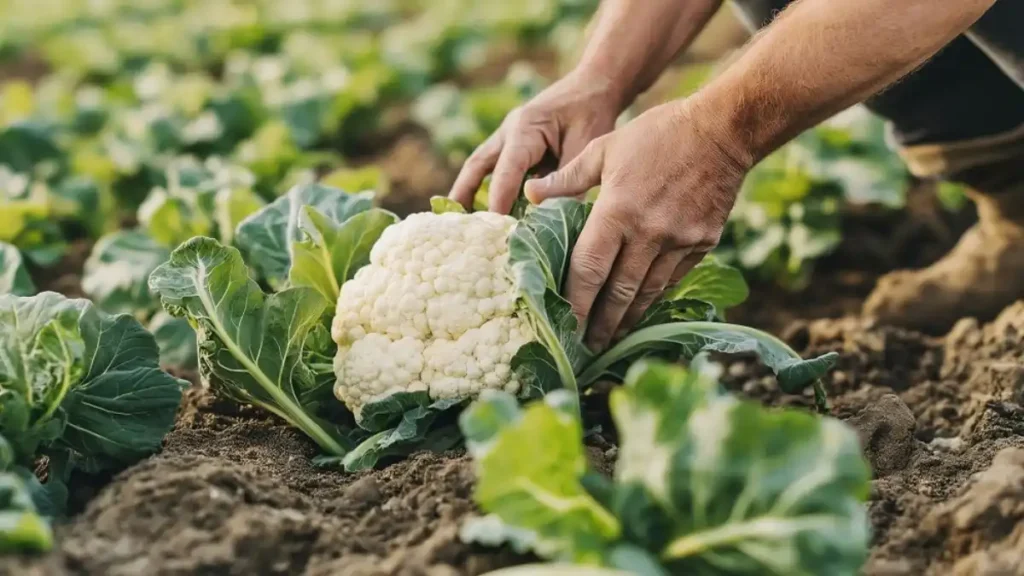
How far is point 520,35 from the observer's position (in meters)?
8.70

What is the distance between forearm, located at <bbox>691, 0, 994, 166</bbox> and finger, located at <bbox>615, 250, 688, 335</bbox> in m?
0.29

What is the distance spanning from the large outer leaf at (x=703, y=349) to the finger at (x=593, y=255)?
26cm

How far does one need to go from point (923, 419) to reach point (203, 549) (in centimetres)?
205

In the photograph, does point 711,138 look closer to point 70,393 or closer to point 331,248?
point 331,248

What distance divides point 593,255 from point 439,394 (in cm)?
50

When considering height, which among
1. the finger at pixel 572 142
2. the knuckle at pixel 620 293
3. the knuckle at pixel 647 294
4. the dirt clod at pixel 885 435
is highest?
the finger at pixel 572 142

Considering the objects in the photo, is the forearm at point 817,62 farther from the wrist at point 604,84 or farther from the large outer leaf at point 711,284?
the wrist at point 604,84

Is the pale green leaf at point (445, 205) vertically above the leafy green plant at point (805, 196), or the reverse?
the pale green leaf at point (445, 205)

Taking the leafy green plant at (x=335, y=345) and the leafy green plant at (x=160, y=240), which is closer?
the leafy green plant at (x=335, y=345)

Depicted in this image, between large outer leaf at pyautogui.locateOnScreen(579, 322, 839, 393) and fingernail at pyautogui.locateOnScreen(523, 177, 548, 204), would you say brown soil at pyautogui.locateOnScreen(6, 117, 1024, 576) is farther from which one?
fingernail at pyautogui.locateOnScreen(523, 177, 548, 204)

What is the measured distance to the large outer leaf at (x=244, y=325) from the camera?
8.88 feet

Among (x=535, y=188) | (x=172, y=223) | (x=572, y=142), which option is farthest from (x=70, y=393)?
(x=172, y=223)

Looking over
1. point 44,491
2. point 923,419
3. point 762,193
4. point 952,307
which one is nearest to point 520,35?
point 762,193

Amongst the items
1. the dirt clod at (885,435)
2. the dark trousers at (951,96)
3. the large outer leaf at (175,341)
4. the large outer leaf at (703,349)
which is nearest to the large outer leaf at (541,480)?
the large outer leaf at (703,349)
